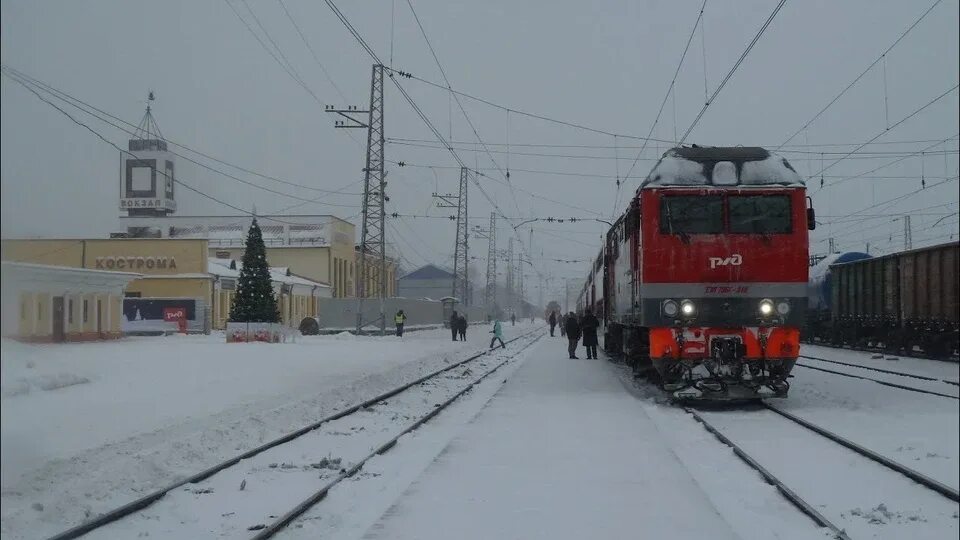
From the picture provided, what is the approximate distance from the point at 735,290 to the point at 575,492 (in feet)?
18.1

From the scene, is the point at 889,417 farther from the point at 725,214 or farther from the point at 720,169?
the point at 720,169

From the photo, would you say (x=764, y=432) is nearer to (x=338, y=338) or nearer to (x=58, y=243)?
(x=58, y=243)

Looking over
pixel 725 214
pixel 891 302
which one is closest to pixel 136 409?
pixel 725 214

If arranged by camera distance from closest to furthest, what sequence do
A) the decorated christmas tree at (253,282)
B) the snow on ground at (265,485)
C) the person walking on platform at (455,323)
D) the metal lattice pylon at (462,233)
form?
the snow on ground at (265,485) < the decorated christmas tree at (253,282) < the person walking on platform at (455,323) < the metal lattice pylon at (462,233)

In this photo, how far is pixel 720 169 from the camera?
1196 centimetres

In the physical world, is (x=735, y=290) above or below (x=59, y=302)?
above

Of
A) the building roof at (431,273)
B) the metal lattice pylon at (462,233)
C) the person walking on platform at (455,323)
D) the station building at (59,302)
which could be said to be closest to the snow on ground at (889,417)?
the station building at (59,302)

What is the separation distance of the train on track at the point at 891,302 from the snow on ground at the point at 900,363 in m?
0.11

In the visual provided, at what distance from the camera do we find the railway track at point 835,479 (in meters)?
5.49

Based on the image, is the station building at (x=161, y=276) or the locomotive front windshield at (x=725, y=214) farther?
the locomotive front windshield at (x=725, y=214)

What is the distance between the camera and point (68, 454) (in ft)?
24.9

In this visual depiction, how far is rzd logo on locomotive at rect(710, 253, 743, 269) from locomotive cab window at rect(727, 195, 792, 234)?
36 cm

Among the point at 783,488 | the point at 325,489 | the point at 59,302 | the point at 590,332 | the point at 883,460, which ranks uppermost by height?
the point at 59,302

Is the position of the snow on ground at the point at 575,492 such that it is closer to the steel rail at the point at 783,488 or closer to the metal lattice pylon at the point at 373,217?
the steel rail at the point at 783,488
